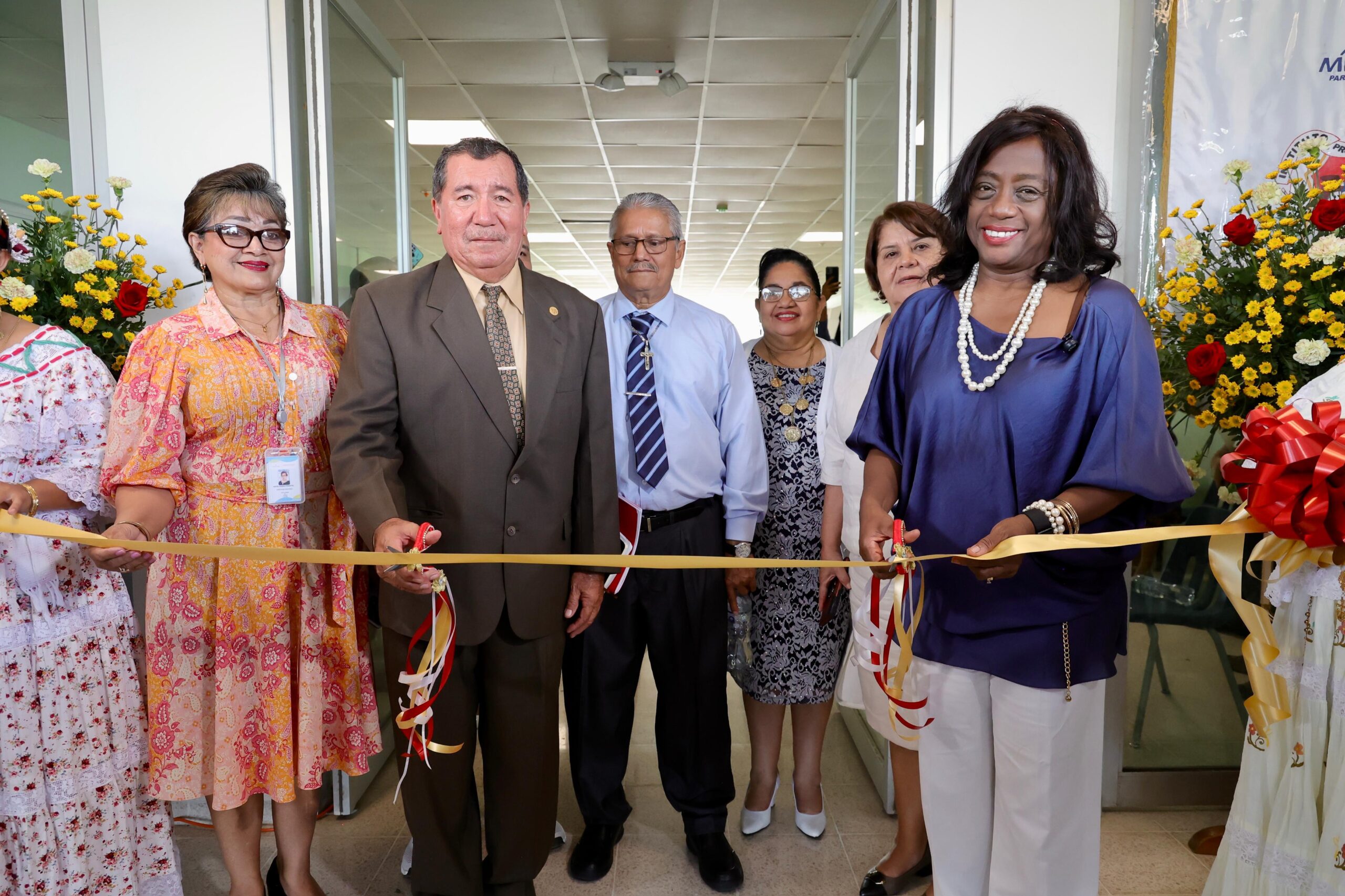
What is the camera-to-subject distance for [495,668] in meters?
2.11

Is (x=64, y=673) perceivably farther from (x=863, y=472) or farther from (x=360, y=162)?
(x=360, y=162)

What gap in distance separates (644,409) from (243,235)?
3.62ft

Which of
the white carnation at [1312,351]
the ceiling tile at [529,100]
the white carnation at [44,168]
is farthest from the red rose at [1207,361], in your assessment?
the ceiling tile at [529,100]

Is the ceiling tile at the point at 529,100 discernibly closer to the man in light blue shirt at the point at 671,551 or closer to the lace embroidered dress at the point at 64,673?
the man in light blue shirt at the point at 671,551

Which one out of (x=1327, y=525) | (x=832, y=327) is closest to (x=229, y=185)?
(x=1327, y=525)

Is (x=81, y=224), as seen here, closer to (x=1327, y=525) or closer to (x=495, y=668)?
(x=495, y=668)

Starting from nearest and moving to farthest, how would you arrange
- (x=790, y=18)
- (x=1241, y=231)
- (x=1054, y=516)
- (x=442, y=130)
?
(x=1054, y=516) < (x=1241, y=231) < (x=790, y=18) < (x=442, y=130)

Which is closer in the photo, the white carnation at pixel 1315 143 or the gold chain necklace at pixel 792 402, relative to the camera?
the white carnation at pixel 1315 143

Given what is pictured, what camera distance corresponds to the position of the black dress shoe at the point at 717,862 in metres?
2.51

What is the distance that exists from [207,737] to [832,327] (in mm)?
7400

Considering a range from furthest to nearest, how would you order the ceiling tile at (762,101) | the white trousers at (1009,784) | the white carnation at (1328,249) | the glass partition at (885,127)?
the ceiling tile at (762,101), the glass partition at (885,127), the white carnation at (1328,249), the white trousers at (1009,784)

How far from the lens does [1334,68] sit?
2656mm

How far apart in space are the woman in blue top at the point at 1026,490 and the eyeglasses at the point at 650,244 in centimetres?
109

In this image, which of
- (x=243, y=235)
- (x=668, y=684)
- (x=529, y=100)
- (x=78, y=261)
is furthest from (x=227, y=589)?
(x=529, y=100)
